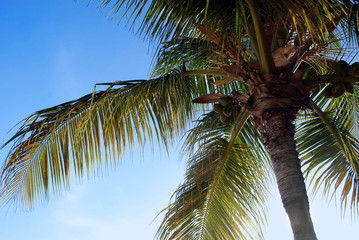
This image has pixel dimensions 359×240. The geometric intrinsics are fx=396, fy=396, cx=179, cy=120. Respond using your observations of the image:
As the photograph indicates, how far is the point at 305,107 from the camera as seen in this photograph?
3879 mm

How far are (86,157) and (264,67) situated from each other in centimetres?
225

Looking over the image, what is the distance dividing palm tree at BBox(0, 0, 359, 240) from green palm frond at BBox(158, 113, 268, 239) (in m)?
0.01

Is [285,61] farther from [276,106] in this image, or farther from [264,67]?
[276,106]

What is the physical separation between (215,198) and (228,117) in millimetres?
1186

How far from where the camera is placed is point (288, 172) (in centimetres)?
358

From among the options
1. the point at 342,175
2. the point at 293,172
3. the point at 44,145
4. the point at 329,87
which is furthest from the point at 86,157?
the point at 342,175

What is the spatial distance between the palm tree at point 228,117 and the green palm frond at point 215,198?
0.01 metres

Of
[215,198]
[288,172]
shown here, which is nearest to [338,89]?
[288,172]

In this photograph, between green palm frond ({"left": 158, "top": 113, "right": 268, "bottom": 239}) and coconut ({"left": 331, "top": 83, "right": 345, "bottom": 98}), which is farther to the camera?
green palm frond ({"left": 158, "top": 113, "right": 268, "bottom": 239})

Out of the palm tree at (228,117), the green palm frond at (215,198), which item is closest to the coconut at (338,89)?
the palm tree at (228,117)

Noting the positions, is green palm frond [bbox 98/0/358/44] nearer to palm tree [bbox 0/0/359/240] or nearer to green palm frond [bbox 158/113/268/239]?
palm tree [bbox 0/0/359/240]

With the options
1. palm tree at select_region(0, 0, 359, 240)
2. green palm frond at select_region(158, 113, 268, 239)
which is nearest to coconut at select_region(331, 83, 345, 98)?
palm tree at select_region(0, 0, 359, 240)

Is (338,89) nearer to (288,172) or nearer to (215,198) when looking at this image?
(288,172)

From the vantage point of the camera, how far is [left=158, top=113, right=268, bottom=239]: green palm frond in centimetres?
483
